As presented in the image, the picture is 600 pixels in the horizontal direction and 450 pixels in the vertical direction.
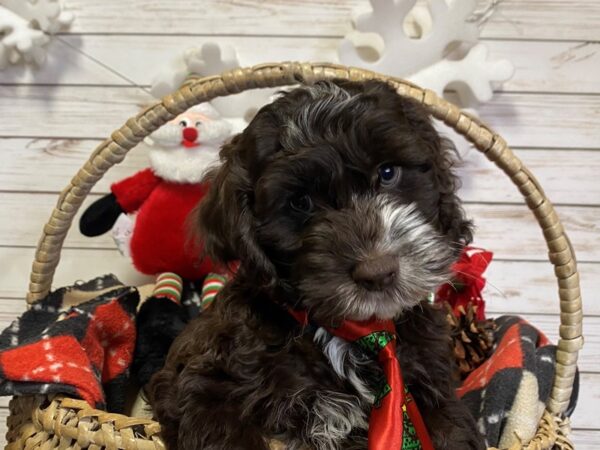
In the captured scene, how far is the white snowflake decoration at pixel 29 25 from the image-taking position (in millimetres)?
2674

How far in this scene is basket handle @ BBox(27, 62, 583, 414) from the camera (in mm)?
1833

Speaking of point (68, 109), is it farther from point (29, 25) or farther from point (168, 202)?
point (168, 202)

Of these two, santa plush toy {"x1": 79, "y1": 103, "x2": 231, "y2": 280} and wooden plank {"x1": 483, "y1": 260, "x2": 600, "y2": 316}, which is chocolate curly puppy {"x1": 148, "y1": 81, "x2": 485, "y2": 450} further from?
wooden plank {"x1": 483, "y1": 260, "x2": 600, "y2": 316}

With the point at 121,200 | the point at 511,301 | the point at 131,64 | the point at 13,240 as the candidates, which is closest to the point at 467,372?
the point at 511,301

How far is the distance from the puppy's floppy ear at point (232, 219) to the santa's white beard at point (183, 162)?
0.82m

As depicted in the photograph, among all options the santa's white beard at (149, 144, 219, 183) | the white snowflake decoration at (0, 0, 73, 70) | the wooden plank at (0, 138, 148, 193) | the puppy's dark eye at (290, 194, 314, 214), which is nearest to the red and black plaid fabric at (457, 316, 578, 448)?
the puppy's dark eye at (290, 194, 314, 214)

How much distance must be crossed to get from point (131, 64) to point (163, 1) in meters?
0.31

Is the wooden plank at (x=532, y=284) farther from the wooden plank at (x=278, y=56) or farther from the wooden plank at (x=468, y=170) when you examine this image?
the wooden plank at (x=278, y=56)

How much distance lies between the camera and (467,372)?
221 centimetres

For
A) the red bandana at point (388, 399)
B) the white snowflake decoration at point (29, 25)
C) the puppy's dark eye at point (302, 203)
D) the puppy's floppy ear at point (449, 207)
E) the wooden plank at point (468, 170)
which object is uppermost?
the white snowflake decoration at point (29, 25)

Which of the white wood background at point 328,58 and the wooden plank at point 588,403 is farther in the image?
the wooden plank at point 588,403

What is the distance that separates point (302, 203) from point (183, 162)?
1122mm

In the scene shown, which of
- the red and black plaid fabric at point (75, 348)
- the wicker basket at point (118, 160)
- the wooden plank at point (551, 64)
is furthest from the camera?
the wooden plank at point (551, 64)

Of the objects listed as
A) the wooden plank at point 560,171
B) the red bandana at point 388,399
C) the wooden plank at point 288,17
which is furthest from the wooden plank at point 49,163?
the red bandana at point 388,399
